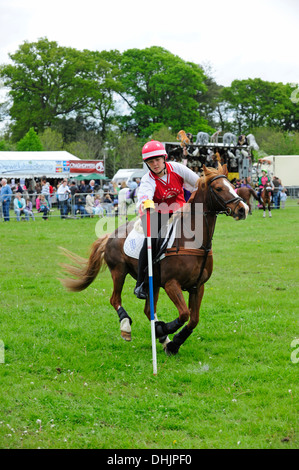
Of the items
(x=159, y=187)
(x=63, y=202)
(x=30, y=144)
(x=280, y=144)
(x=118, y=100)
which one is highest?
(x=118, y=100)

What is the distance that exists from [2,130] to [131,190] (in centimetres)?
4709

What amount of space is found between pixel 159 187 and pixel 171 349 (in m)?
2.07

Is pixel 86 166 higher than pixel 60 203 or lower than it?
higher

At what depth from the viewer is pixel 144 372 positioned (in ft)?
20.5

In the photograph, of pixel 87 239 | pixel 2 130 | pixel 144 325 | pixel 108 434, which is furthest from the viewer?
pixel 2 130

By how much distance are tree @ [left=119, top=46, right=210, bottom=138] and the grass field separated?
59.5 m

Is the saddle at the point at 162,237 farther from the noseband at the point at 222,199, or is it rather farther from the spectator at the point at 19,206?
the spectator at the point at 19,206

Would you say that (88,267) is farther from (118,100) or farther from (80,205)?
(118,100)

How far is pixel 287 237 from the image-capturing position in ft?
60.4

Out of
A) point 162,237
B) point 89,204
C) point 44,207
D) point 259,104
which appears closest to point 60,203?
point 44,207

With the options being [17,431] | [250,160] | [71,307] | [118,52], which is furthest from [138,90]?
[17,431]

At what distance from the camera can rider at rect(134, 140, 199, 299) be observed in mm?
6664

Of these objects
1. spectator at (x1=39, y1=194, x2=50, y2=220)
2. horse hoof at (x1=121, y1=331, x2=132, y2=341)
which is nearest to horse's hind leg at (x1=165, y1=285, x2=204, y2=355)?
horse hoof at (x1=121, y1=331, x2=132, y2=341)
